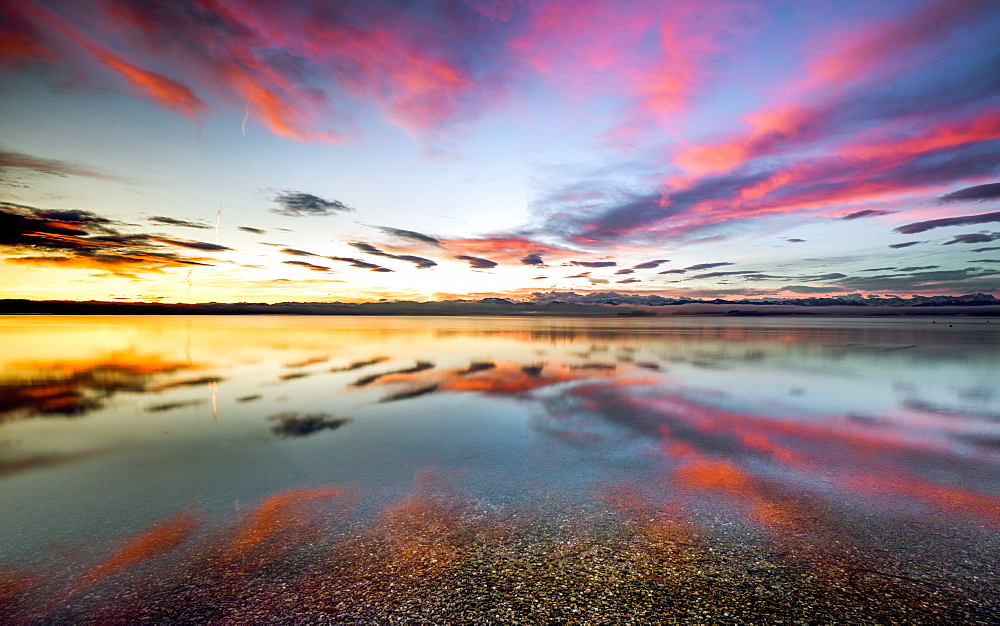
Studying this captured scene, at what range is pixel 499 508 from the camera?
5.95 m

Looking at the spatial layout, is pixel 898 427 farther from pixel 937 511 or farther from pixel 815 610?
pixel 815 610

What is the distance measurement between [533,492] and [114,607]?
468 centimetres

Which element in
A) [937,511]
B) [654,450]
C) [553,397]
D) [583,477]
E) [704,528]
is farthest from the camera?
[553,397]

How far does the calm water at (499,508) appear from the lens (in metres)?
4.05

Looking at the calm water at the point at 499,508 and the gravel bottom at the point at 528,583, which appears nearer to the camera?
the gravel bottom at the point at 528,583

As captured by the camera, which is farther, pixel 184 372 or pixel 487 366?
pixel 487 366

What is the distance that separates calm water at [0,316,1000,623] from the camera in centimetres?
405

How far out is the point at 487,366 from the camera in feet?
69.3

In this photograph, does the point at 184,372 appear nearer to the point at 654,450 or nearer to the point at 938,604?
the point at 654,450

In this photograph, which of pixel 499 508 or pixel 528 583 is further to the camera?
pixel 499 508

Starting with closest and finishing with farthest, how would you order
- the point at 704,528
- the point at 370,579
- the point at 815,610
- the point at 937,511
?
the point at 815,610, the point at 370,579, the point at 704,528, the point at 937,511

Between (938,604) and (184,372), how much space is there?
23.4 metres

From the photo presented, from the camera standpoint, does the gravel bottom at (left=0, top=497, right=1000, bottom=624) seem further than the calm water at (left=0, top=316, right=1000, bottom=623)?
No

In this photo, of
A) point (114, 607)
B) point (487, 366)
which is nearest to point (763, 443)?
point (114, 607)
